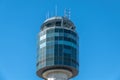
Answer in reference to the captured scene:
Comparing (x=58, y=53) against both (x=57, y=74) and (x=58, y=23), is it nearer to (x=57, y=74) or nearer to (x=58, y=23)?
(x=57, y=74)

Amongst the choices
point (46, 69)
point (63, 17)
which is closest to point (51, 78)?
point (46, 69)

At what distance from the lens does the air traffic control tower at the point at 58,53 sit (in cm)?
16188

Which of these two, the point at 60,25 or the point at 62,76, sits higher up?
the point at 60,25

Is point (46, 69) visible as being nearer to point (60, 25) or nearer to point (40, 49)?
point (40, 49)

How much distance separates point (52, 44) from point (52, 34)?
14.2ft

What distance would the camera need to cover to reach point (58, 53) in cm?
16288

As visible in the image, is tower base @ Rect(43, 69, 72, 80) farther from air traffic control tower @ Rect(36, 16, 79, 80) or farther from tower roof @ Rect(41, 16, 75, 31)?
tower roof @ Rect(41, 16, 75, 31)

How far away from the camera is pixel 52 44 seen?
164125 mm

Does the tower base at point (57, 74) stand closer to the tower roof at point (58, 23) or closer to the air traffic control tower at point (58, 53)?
the air traffic control tower at point (58, 53)

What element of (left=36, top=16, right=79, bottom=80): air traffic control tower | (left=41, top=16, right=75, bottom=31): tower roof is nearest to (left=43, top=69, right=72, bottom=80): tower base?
(left=36, top=16, right=79, bottom=80): air traffic control tower

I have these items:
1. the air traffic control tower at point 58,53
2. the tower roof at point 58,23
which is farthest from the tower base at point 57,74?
the tower roof at point 58,23

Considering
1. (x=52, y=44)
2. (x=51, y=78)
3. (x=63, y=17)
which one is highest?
(x=63, y=17)

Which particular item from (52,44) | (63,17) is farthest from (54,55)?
(63,17)

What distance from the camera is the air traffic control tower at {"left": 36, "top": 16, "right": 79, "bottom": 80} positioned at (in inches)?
6373
